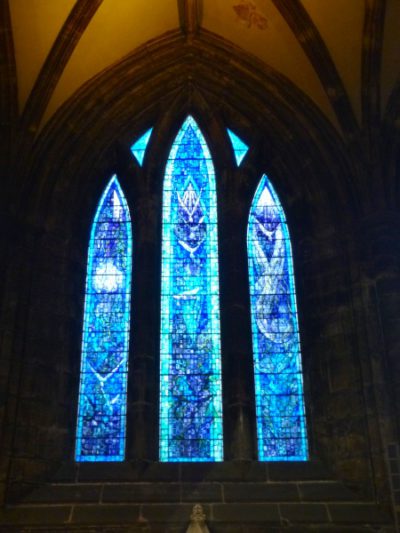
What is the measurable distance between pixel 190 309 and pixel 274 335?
3.62 feet

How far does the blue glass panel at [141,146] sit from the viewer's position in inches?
406

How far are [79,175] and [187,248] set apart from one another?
1794mm

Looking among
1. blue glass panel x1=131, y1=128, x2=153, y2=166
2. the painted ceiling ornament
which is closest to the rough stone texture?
blue glass panel x1=131, y1=128, x2=153, y2=166

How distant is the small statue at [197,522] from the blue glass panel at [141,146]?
16.4 ft

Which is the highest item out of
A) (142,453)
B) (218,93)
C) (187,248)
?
(218,93)

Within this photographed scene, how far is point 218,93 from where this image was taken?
10562 mm

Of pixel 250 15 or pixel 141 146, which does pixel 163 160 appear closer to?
pixel 141 146

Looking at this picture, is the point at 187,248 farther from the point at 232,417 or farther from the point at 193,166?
the point at 232,417

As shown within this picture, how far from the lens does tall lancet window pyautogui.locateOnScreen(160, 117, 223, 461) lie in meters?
8.48

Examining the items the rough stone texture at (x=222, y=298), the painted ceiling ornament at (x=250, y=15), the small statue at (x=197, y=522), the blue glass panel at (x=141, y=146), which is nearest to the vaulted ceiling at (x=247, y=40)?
the painted ceiling ornament at (x=250, y=15)

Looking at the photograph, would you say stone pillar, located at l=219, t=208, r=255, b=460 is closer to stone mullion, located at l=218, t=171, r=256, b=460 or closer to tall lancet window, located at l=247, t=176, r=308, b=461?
stone mullion, located at l=218, t=171, r=256, b=460

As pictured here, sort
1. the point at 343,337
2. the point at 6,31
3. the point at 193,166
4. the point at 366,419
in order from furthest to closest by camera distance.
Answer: the point at 193,166 < the point at 6,31 < the point at 343,337 < the point at 366,419

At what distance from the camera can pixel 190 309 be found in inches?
364

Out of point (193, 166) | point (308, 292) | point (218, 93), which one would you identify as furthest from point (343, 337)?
point (218, 93)
